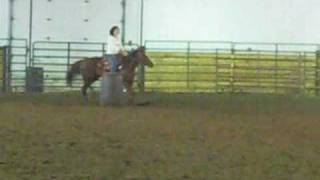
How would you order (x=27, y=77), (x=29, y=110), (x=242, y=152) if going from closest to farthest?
1. (x=242, y=152)
2. (x=29, y=110)
3. (x=27, y=77)

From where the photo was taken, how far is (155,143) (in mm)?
11891

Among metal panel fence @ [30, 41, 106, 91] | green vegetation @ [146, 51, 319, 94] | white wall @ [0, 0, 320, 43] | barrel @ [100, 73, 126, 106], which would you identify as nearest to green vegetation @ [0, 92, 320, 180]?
barrel @ [100, 73, 126, 106]

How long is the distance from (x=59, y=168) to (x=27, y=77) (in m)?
18.9

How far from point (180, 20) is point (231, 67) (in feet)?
7.73

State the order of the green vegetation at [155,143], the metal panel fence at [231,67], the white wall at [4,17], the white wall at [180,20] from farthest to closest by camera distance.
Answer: the white wall at [180,20]
the white wall at [4,17]
the metal panel fence at [231,67]
the green vegetation at [155,143]

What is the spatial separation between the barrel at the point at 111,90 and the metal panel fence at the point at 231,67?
28.6ft

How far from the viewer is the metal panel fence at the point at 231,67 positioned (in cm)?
2967

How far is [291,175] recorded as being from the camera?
941 cm

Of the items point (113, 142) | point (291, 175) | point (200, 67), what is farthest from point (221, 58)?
point (291, 175)

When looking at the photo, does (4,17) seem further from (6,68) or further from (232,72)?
(232,72)

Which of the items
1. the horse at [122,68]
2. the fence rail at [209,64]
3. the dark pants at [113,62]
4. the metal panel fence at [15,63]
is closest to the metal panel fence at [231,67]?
the fence rail at [209,64]

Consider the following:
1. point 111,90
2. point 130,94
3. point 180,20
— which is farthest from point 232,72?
point 111,90

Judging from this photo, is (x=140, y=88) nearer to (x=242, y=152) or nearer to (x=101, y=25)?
(x=101, y=25)

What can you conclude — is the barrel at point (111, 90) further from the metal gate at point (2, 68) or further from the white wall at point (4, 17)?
the white wall at point (4, 17)
